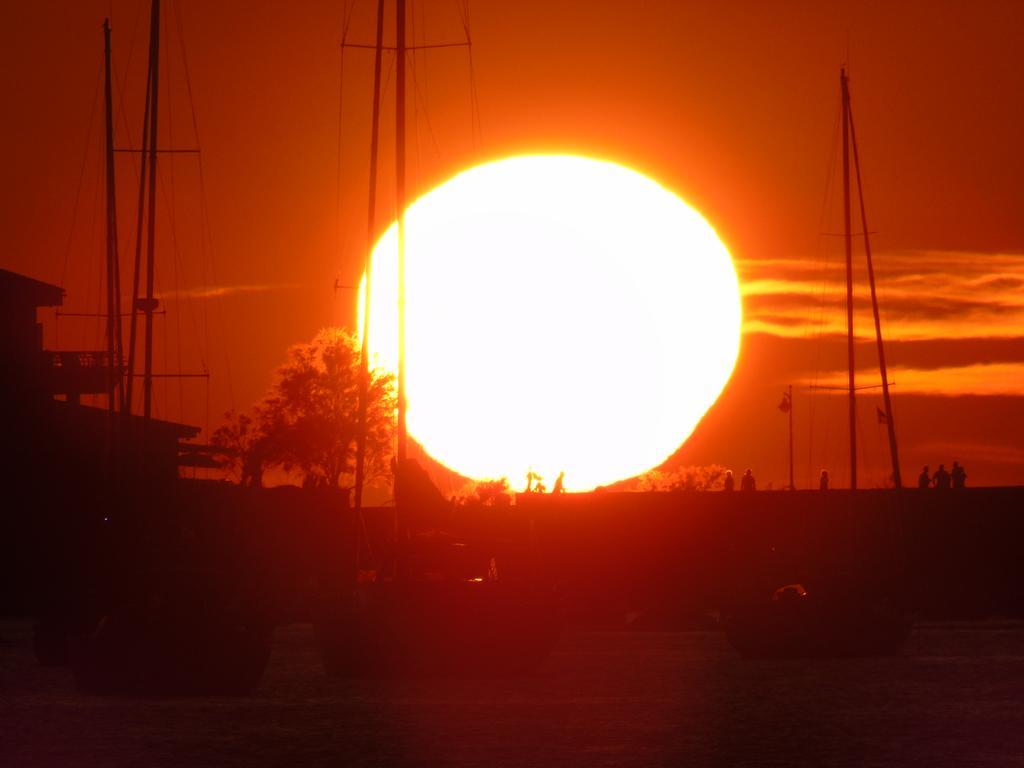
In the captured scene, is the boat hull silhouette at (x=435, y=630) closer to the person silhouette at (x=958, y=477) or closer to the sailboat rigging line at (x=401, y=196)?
the sailboat rigging line at (x=401, y=196)

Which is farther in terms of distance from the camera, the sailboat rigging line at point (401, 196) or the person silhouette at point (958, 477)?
the person silhouette at point (958, 477)

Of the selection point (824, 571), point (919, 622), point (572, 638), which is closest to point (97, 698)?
point (824, 571)

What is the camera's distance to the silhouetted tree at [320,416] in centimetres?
11612

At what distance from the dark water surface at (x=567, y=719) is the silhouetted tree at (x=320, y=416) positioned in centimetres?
8618

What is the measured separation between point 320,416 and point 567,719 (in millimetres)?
97876

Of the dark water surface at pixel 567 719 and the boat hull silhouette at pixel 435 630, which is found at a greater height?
the boat hull silhouette at pixel 435 630

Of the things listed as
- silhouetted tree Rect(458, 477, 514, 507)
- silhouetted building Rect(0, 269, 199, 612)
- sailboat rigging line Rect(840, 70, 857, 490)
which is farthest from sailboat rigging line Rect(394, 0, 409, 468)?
silhouetted tree Rect(458, 477, 514, 507)

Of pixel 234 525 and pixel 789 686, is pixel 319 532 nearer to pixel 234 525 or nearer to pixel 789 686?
pixel 234 525

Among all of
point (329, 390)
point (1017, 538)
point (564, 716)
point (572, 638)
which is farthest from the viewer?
point (329, 390)

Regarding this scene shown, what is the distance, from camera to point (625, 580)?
6112 centimetres

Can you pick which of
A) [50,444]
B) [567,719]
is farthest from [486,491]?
[567,719]

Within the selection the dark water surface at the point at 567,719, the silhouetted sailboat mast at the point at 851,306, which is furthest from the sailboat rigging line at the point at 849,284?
the dark water surface at the point at 567,719

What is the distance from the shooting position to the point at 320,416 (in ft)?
383

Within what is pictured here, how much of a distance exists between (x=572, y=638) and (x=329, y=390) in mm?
78413
